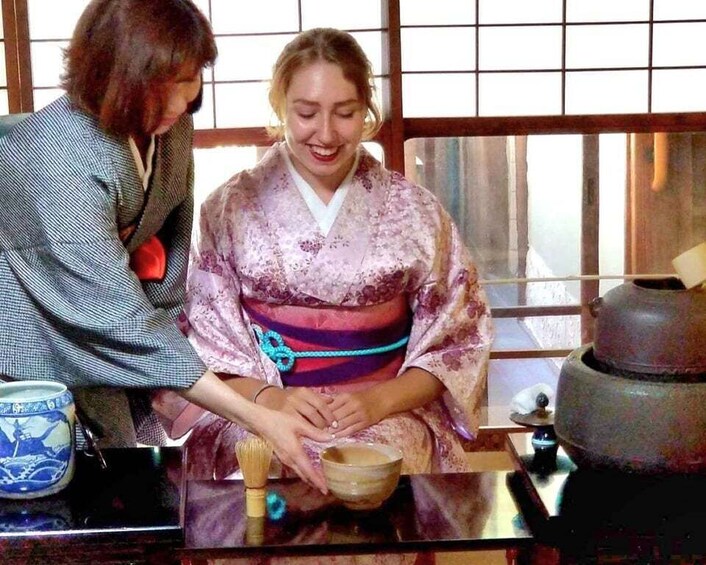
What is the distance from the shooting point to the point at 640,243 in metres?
4.75

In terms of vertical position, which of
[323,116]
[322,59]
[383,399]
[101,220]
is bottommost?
→ [383,399]

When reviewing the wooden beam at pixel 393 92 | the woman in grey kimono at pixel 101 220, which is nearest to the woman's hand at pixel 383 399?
the woman in grey kimono at pixel 101 220

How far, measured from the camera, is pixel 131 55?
6.35 feet

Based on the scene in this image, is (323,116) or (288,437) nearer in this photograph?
(288,437)

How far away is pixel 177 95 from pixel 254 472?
28.1 inches

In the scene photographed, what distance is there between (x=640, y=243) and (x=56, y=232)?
3.31m

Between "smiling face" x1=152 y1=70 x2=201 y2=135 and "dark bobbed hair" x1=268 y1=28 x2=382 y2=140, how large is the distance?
52 centimetres

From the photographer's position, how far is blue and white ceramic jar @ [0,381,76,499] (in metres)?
1.69

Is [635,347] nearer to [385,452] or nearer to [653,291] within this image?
[653,291]

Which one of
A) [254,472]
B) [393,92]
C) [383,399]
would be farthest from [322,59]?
[393,92]

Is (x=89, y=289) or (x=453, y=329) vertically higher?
(x=89, y=289)

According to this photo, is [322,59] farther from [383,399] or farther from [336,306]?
[383,399]

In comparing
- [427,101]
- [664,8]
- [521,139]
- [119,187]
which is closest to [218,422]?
[119,187]

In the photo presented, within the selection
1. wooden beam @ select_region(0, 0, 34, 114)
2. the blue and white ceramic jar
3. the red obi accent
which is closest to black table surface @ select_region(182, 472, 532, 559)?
the blue and white ceramic jar
